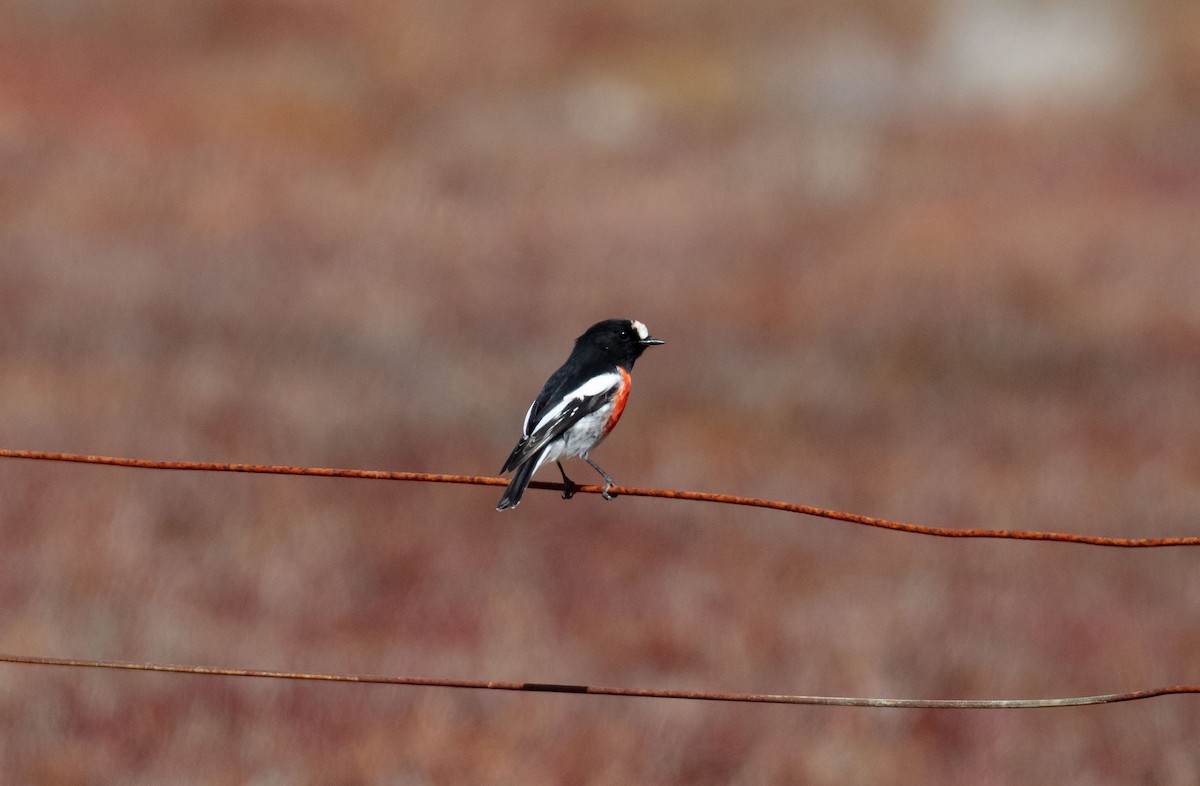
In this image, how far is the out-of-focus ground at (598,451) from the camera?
718 cm

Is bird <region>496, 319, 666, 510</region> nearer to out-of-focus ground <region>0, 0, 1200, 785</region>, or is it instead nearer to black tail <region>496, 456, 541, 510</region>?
black tail <region>496, 456, 541, 510</region>

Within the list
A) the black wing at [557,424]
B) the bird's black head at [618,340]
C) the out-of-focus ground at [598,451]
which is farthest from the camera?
the out-of-focus ground at [598,451]

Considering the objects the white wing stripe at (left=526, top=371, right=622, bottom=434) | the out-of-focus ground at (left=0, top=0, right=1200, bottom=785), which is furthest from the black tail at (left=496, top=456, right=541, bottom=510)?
the out-of-focus ground at (left=0, top=0, right=1200, bottom=785)

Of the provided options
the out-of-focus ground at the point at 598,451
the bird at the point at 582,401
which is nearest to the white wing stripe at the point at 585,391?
the bird at the point at 582,401

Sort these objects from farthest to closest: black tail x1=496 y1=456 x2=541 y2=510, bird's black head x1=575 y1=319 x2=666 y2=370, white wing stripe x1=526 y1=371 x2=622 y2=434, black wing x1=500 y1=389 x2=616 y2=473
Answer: bird's black head x1=575 y1=319 x2=666 y2=370
white wing stripe x1=526 y1=371 x2=622 y2=434
black wing x1=500 y1=389 x2=616 y2=473
black tail x1=496 y1=456 x2=541 y2=510

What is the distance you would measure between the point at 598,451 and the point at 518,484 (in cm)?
816

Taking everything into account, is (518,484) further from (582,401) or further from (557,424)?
(582,401)

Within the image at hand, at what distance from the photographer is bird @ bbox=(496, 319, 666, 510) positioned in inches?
201

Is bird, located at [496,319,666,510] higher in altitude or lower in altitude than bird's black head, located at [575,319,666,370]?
lower

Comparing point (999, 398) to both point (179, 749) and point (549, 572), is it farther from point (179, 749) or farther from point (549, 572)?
point (179, 749)

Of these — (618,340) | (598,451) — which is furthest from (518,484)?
(598,451)

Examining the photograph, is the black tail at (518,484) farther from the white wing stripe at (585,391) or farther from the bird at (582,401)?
the white wing stripe at (585,391)

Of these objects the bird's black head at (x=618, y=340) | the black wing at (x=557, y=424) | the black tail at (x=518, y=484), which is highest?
the bird's black head at (x=618, y=340)

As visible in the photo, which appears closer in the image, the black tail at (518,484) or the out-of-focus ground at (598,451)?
the black tail at (518,484)
